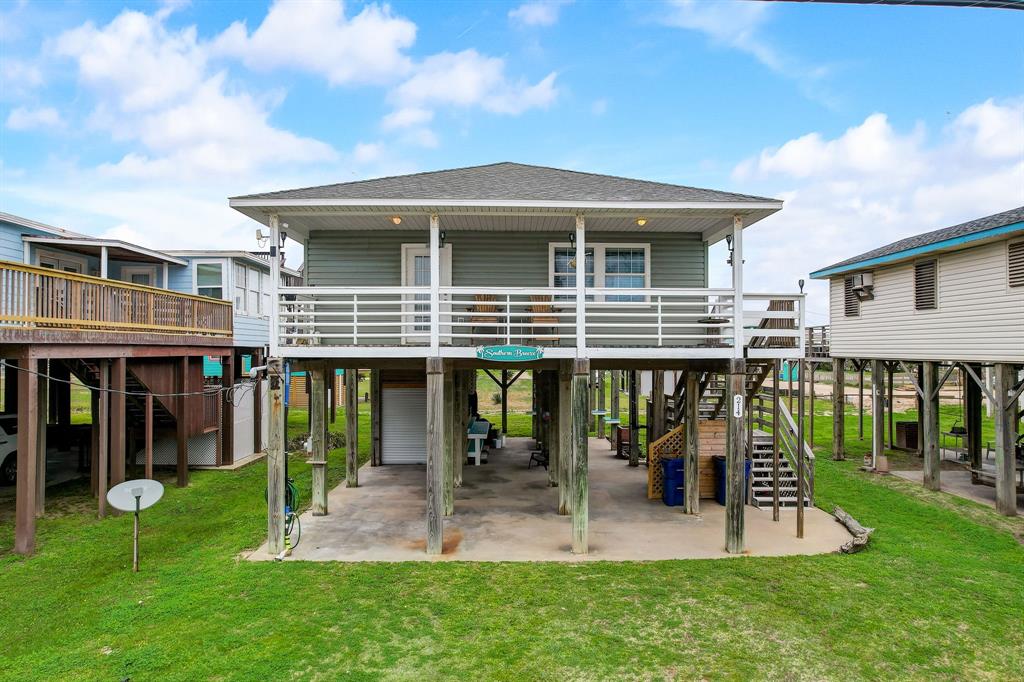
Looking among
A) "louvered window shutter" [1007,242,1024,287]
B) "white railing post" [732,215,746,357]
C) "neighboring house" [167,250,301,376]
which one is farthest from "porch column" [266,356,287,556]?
"louvered window shutter" [1007,242,1024,287]

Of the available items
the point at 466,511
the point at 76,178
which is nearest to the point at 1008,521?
the point at 466,511

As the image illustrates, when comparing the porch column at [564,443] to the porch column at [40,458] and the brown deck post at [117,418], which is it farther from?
the porch column at [40,458]

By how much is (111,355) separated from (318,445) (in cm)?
455

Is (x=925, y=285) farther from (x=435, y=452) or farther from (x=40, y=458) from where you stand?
(x=40, y=458)

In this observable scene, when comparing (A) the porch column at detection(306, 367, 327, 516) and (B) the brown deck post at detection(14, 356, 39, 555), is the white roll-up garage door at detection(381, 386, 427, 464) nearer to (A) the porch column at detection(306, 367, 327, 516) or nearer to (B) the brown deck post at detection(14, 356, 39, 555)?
(A) the porch column at detection(306, 367, 327, 516)

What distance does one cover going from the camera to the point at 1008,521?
11625 millimetres

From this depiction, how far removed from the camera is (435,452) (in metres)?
9.39

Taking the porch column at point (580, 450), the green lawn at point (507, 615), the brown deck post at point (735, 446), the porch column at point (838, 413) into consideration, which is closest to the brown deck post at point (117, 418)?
the green lawn at point (507, 615)

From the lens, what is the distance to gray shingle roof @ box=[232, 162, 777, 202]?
9.29 meters

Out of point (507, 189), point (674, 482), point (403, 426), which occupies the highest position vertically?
point (507, 189)

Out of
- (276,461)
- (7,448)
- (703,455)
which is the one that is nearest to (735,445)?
(703,455)

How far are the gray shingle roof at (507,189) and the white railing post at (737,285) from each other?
1.64 ft

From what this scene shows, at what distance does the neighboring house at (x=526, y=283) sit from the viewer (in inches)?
367

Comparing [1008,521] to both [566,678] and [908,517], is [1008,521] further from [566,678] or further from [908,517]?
[566,678]
